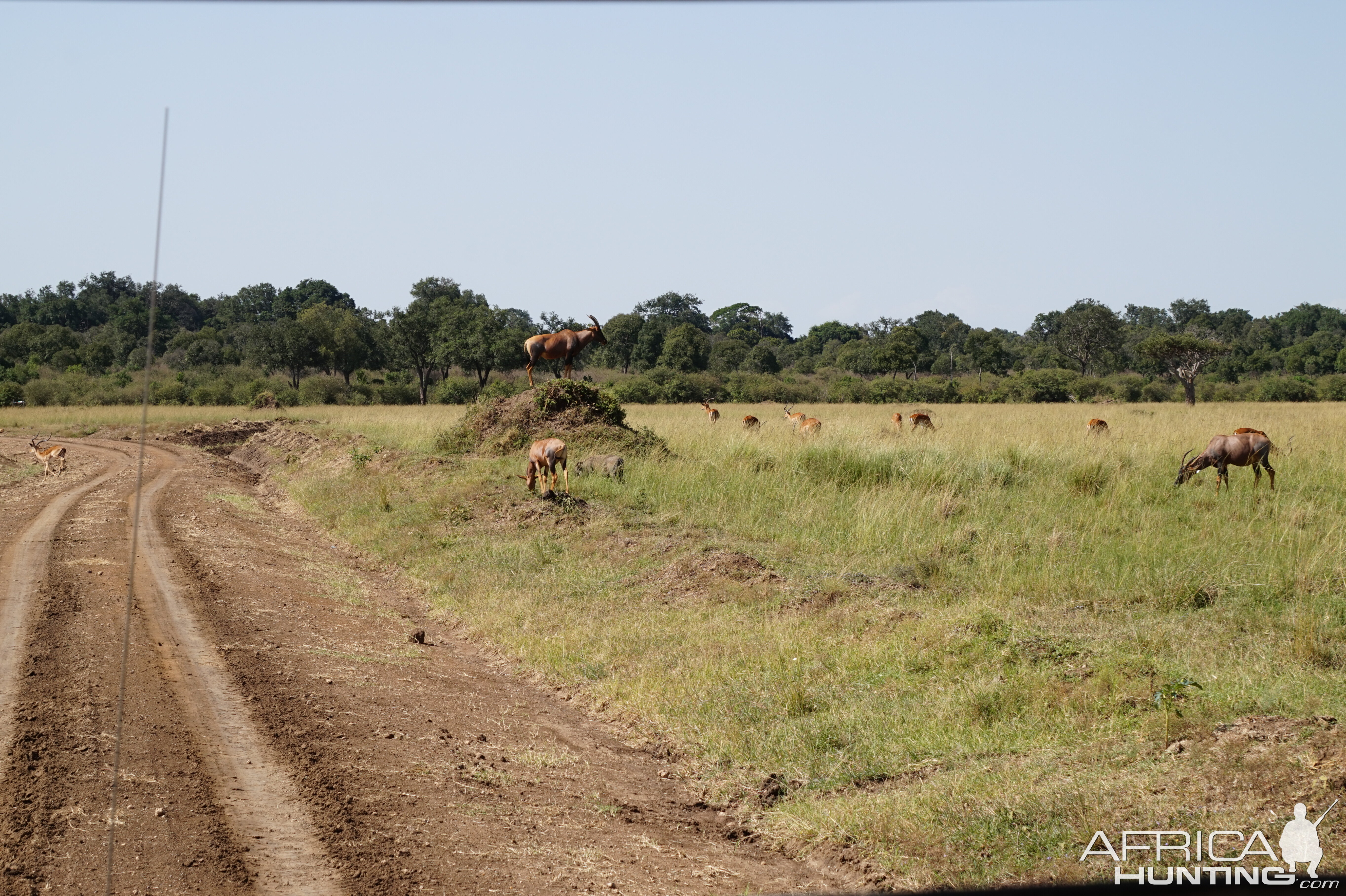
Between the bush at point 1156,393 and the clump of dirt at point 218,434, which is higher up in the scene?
the bush at point 1156,393

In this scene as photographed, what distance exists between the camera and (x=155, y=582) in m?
10.6

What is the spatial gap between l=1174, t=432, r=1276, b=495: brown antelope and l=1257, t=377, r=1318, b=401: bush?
38525 mm

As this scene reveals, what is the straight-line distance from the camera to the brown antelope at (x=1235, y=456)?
14.2 m

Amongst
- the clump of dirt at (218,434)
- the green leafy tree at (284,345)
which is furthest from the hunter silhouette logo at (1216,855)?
the green leafy tree at (284,345)

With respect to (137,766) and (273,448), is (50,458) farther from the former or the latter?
(137,766)

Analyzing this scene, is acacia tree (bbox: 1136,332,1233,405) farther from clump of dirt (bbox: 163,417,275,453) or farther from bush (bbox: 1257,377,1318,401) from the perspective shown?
clump of dirt (bbox: 163,417,275,453)

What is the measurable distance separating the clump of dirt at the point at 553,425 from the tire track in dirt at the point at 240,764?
903cm

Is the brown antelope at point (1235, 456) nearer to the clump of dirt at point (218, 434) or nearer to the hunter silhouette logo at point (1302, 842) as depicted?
the hunter silhouette logo at point (1302, 842)

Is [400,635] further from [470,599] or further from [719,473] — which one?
[719,473]

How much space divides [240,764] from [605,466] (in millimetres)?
10476

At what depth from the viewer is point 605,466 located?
16.2 m

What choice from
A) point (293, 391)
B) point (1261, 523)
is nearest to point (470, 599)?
point (1261, 523)

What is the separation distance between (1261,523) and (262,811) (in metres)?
11.1

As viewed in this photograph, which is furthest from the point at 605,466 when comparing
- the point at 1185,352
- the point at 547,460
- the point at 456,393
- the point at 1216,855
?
the point at 1185,352
